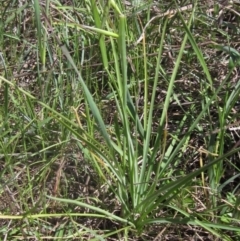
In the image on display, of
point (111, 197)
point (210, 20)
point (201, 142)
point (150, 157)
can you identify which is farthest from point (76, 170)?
point (210, 20)

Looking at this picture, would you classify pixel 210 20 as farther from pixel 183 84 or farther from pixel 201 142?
pixel 201 142

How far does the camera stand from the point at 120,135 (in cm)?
137

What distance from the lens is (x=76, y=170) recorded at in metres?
1.39

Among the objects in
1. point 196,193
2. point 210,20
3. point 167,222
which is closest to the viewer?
point 167,222

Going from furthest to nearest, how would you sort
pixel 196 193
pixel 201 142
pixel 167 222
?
1. pixel 201 142
2. pixel 196 193
3. pixel 167 222

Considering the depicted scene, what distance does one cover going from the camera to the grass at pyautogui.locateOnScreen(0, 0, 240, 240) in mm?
1212

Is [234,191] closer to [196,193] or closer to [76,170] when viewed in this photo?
[196,193]

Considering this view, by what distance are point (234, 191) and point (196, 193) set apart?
0.10 m

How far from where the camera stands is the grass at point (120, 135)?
121 centimetres

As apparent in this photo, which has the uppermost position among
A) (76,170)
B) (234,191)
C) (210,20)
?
(210,20)

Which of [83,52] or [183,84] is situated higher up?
[83,52]

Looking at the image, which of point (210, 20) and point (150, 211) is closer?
point (150, 211)

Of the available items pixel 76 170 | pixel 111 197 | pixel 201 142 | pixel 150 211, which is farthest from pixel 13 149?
pixel 201 142

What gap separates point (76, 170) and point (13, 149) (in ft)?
0.54
